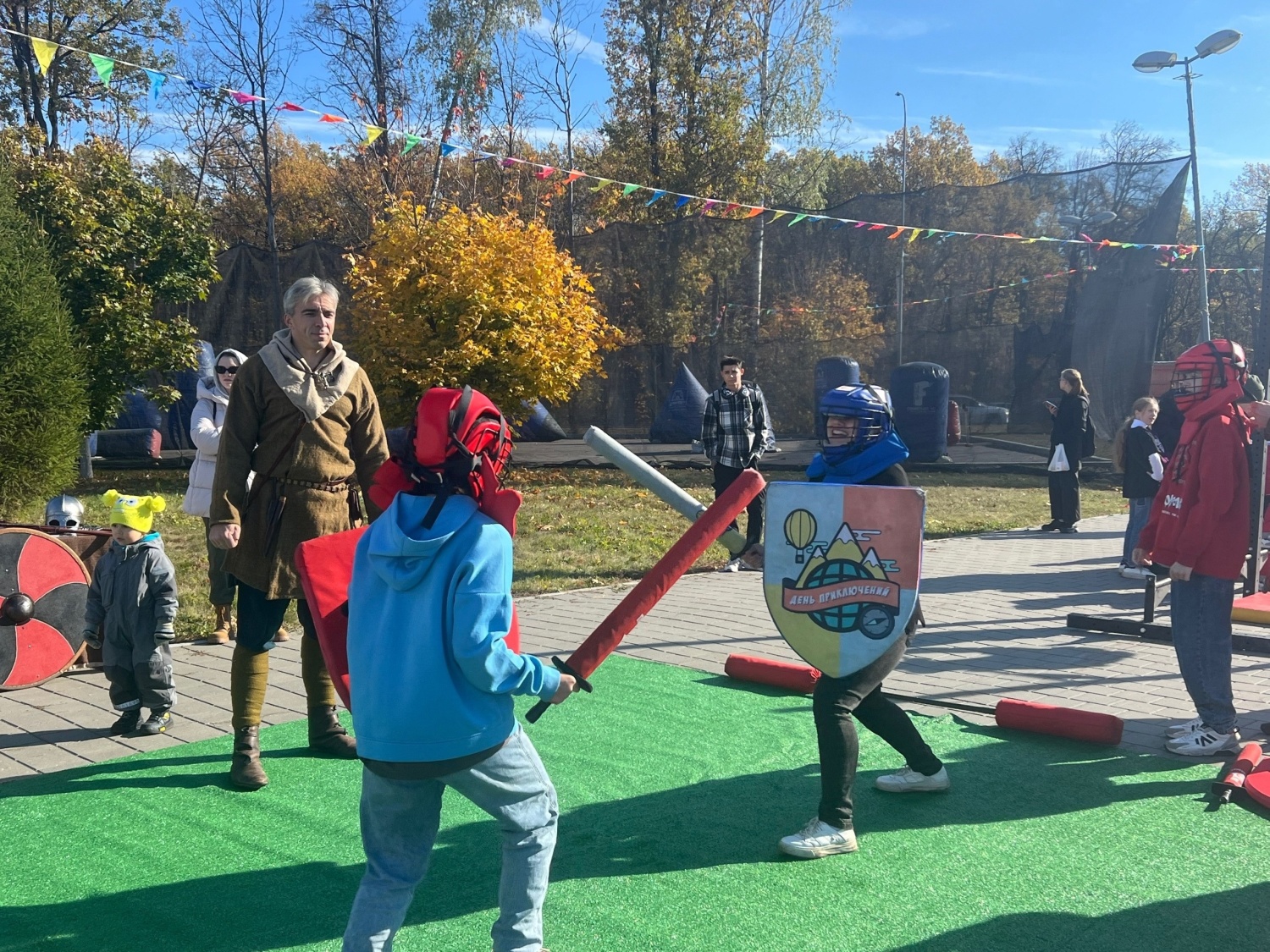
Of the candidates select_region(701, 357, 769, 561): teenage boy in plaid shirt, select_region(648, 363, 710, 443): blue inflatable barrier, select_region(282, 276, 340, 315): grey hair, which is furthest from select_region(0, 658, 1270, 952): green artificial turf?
select_region(648, 363, 710, 443): blue inflatable barrier

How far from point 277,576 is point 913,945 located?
2.71 m

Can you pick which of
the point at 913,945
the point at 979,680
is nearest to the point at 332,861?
the point at 913,945

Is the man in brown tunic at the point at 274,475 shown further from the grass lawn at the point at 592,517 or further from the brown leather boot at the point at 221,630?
the grass lawn at the point at 592,517

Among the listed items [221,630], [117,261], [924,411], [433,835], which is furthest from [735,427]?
[924,411]

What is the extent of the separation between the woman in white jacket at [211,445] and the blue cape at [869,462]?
12.2 feet

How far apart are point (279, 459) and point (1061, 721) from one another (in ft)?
11.9

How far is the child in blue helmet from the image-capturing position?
3.76 meters

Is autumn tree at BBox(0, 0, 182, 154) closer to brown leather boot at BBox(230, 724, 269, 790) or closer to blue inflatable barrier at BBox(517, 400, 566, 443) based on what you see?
blue inflatable barrier at BBox(517, 400, 566, 443)

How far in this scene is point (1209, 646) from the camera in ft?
16.3

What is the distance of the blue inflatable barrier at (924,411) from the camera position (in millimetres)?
20688

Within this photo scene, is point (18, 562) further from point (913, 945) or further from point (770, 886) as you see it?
point (913, 945)

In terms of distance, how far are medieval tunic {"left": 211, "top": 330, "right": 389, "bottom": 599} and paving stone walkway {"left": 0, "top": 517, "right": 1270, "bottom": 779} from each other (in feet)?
4.10

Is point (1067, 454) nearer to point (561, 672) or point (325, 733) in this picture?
point (325, 733)

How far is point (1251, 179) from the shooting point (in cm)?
4522
